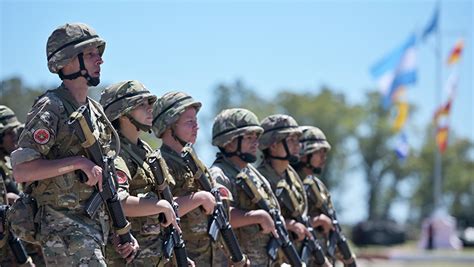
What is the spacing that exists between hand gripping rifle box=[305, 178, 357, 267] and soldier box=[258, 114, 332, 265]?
73 centimetres

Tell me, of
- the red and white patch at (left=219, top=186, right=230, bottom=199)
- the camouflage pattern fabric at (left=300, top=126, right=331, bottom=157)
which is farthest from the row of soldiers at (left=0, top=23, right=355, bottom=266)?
the camouflage pattern fabric at (left=300, top=126, right=331, bottom=157)

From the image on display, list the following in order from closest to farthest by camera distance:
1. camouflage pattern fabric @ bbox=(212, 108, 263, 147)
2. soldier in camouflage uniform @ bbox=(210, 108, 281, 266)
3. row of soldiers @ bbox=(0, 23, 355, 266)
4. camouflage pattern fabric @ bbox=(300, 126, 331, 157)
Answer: row of soldiers @ bbox=(0, 23, 355, 266) → soldier in camouflage uniform @ bbox=(210, 108, 281, 266) → camouflage pattern fabric @ bbox=(212, 108, 263, 147) → camouflage pattern fabric @ bbox=(300, 126, 331, 157)

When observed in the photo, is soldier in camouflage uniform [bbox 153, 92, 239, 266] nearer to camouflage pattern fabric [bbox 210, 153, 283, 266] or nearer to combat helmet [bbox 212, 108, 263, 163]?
camouflage pattern fabric [bbox 210, 153, 283, 266]

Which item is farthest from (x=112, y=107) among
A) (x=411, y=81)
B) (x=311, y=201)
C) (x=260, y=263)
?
(x=411, y=81)

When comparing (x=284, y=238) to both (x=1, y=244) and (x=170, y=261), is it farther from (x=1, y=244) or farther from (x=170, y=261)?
(x=1, y=244)

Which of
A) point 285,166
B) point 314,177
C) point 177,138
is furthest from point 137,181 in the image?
point 314,177

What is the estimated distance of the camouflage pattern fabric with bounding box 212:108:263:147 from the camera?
952cm

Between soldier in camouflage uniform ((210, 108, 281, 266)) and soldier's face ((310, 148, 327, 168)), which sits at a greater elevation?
soldier in camouflage uniform ((210, 108, 281, 266))

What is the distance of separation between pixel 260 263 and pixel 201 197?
5.88 feet

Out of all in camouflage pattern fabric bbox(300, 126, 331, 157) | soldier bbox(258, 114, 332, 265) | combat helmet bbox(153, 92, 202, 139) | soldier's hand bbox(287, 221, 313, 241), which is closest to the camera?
combat helmet bbox(153, 92, 202, 139)

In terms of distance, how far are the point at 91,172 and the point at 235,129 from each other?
3396 mm

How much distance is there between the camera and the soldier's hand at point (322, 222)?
37.6ft

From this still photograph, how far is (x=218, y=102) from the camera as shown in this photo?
72.6 meters

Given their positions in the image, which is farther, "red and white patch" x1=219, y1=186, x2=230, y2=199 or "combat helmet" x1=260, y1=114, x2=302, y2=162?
"combat helmet" x1=260, y1=114, x2=302, y2=162
